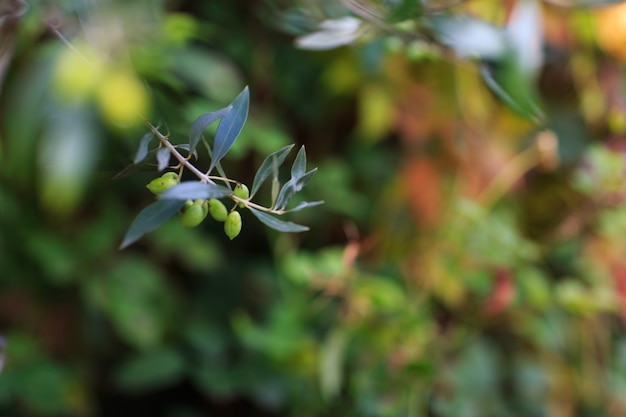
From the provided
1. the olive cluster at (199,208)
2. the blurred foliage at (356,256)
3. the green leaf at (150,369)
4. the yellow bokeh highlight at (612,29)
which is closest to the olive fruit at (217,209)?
the olive cluster at (199,208)

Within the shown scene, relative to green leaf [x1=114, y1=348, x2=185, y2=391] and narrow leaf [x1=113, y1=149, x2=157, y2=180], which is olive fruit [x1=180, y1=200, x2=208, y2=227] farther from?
green leaf [x1=114, y1=348, x2=185, y2=391]

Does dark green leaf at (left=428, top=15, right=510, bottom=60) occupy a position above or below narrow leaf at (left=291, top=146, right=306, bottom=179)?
above

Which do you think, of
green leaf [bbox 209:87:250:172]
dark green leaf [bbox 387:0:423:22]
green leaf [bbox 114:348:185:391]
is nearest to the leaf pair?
green leaf [bbox 209:87:250:172]

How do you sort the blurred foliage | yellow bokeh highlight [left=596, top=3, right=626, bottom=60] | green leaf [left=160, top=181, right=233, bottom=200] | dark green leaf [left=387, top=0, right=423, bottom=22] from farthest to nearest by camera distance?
1. yellow bokeh highlight [left=596, top=3, right=626, bottom=60]
2. the blurred foliage
3. dark green leaf [left=387, top=0, right=423, bottom=22]
4. green leaf [left=160, top=181, right=233, bottom=200]

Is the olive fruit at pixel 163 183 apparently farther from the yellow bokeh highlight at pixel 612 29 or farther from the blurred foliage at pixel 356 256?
the yellow bokeh highlight at pixel 612 29

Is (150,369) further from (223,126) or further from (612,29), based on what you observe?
(612,29)

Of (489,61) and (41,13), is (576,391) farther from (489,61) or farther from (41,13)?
(41,13)

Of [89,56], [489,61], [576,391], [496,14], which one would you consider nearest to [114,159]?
[89,56]
